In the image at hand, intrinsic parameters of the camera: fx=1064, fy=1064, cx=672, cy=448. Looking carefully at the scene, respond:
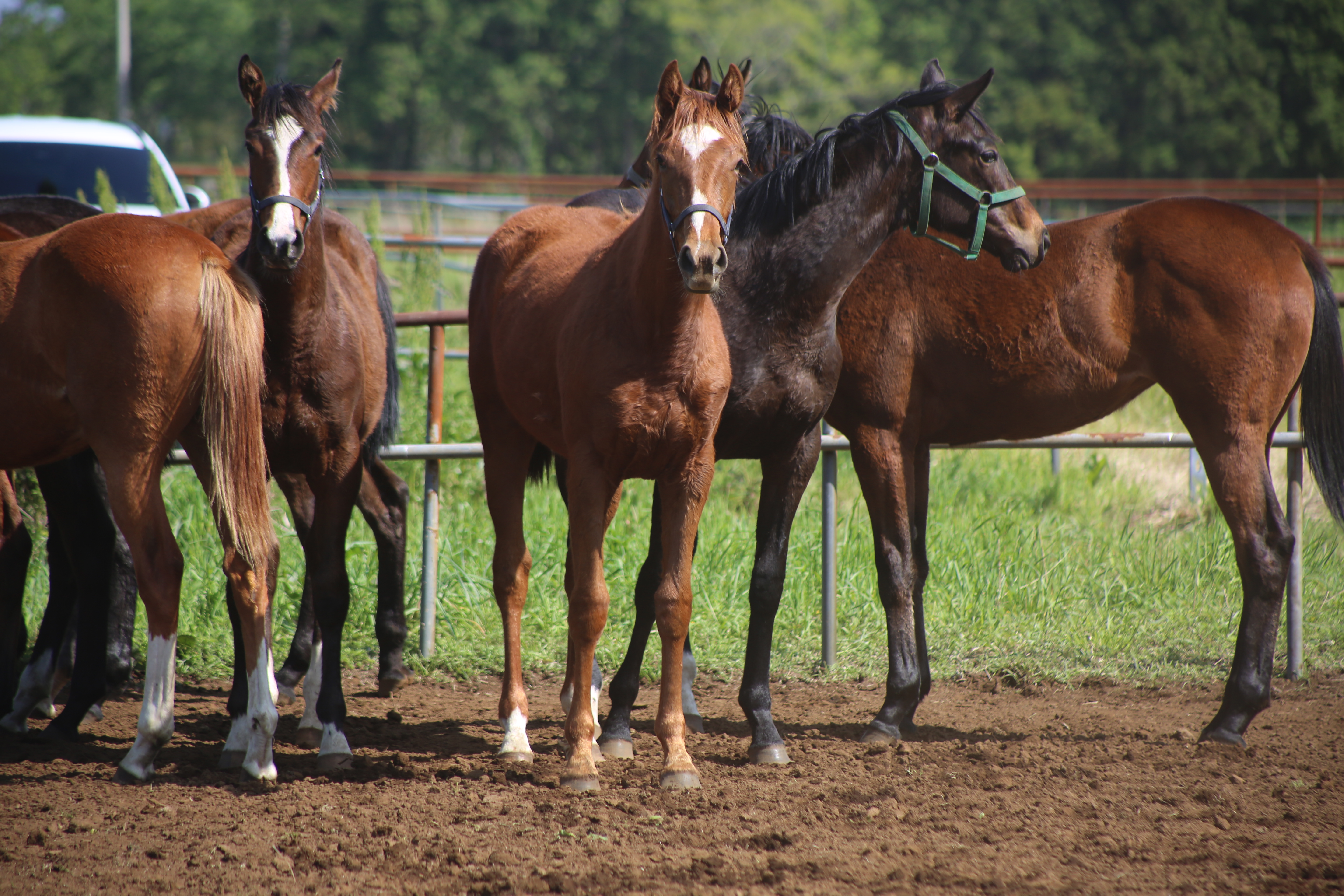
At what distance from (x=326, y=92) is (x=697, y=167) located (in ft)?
5.19

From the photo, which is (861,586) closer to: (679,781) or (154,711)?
(679,781)

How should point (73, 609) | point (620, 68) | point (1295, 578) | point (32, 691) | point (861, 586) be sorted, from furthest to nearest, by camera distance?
point (620, 68), point (861, 586), point (1295, 578), point (73, 609), point (32, 691)

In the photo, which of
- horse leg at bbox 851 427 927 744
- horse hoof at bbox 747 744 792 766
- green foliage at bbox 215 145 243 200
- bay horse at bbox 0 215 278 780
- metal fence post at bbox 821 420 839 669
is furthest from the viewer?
green foliage at bbox 215 145 243 200

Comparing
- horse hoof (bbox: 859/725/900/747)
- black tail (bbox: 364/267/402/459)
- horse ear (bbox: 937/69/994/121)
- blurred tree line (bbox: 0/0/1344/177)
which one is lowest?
horse hoof (bbox: 859/725/900/747)

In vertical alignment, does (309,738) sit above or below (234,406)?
below

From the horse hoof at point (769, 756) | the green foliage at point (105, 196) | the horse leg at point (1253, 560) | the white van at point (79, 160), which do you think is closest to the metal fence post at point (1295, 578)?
the horse leg at point (1253, 560)

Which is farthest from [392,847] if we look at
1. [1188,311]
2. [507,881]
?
[1188,311]

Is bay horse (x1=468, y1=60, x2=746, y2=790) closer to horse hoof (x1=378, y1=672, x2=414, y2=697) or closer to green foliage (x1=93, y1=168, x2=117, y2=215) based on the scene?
horse hoof (x1=378, y1=672, x2=414, y2=697)

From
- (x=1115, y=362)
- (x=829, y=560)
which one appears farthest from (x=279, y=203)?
(x=1115, y=362)

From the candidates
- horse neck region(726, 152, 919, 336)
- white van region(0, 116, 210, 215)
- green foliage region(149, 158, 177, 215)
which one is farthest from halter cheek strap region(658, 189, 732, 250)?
white van region(0, 116, 210, 215)

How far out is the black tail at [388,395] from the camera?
454 centimetres

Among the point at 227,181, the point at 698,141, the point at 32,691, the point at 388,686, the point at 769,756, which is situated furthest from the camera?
the point at 227,181

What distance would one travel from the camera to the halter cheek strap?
2.99 meters

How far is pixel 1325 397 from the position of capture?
4.18 meters
